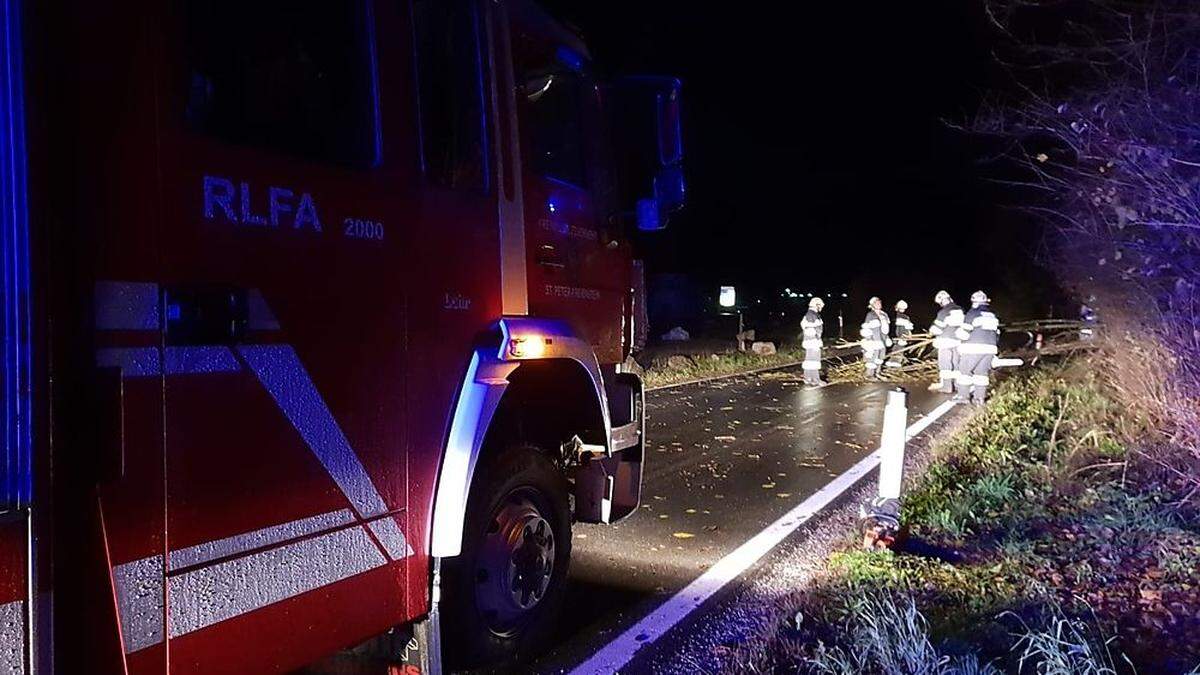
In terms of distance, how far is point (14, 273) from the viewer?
1.96 m

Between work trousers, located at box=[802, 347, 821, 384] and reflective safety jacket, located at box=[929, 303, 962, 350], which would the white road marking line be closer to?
reflective safety jacket, located at box=[929, 303, 962, 350]

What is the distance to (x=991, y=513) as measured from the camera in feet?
20.1

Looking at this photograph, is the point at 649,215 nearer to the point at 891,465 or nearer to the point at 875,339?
the point at 891,465

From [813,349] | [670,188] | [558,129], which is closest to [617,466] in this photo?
[670,188]

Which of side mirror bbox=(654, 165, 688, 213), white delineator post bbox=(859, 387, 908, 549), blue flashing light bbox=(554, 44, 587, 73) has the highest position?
blue flashing light bbox=(554, 44, 587, 73)

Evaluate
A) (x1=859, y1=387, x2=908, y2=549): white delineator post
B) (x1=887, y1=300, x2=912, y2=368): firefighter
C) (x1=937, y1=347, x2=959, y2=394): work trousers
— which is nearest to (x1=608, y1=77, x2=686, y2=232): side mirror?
(x1=859, y1=387, x2=908, y2=549): white delineator post

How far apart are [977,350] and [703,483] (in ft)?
21.4

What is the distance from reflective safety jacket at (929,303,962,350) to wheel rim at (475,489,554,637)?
1061 centimetres

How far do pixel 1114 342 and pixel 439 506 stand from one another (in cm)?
1047

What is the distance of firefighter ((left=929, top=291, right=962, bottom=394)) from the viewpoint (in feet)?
43.9

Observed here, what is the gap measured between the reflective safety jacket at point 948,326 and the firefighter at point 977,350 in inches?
12.5

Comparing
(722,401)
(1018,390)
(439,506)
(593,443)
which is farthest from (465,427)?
(1018,390)

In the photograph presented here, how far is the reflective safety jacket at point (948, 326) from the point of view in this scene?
13.3 metres

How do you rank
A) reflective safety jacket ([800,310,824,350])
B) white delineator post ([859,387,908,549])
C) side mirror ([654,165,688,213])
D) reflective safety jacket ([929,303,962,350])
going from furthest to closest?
reflective safety jacket ([800,310,824,350]), reflective safety jacket ([929,303,962,350]), white delineator post ([859,387,908,549]), side mirror ([654,165,688,213])
